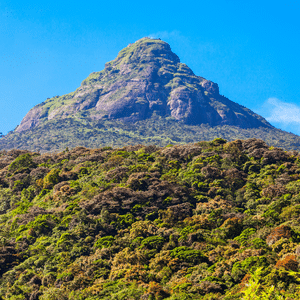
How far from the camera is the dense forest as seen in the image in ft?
108

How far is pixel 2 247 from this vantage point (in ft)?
146

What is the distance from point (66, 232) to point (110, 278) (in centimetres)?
1305

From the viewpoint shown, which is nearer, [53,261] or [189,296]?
[189,296]

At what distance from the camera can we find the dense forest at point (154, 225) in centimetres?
3288

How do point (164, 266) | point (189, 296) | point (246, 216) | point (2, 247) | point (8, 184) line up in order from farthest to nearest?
point (8, 184), point (246, 216), point (2, 247), point (164, 266), point (189, 296)

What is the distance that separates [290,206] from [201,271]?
1828cm

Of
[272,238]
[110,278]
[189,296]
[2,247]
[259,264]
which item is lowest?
[2,247]

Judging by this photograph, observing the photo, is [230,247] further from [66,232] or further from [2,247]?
[2,247]

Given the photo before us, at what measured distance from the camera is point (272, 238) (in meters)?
37.5

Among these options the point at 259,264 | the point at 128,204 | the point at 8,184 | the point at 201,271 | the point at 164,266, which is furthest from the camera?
the point at 8,184

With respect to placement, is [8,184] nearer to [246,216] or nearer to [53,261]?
[53,261]

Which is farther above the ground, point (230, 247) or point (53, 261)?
point (230, 247)

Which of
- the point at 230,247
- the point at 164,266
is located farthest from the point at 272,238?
the point at 164,266

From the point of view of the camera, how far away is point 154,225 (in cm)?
4716
